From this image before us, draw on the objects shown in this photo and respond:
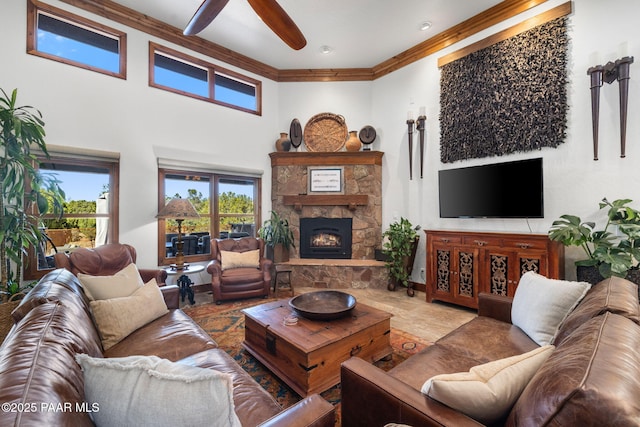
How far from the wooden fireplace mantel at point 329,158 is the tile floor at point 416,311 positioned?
225 cm

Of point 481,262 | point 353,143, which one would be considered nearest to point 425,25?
point 353,143

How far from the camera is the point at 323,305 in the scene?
2.44m

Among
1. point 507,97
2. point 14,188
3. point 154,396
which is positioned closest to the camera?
point 154,396

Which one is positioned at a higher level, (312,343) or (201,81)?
(201,81)

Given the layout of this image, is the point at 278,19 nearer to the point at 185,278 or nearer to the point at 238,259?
the point at 238,259

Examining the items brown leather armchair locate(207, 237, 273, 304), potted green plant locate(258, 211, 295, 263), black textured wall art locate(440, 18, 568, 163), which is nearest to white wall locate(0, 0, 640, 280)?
black textured wall art locate(440, 18, 568, 163)

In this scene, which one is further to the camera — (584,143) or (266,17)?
(584,143)

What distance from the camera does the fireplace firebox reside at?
5039mm

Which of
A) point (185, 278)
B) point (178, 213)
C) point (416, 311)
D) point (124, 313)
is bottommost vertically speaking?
point (416, 311)

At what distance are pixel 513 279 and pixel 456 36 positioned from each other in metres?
3.52

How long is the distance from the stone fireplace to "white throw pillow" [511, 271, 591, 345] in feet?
10.2

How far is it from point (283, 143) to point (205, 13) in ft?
8.87

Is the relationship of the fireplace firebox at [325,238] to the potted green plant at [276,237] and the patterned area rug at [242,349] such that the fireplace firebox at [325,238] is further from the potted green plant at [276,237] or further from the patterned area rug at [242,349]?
the patterned area rug at [242,349]

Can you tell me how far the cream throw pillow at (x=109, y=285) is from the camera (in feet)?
6.45
